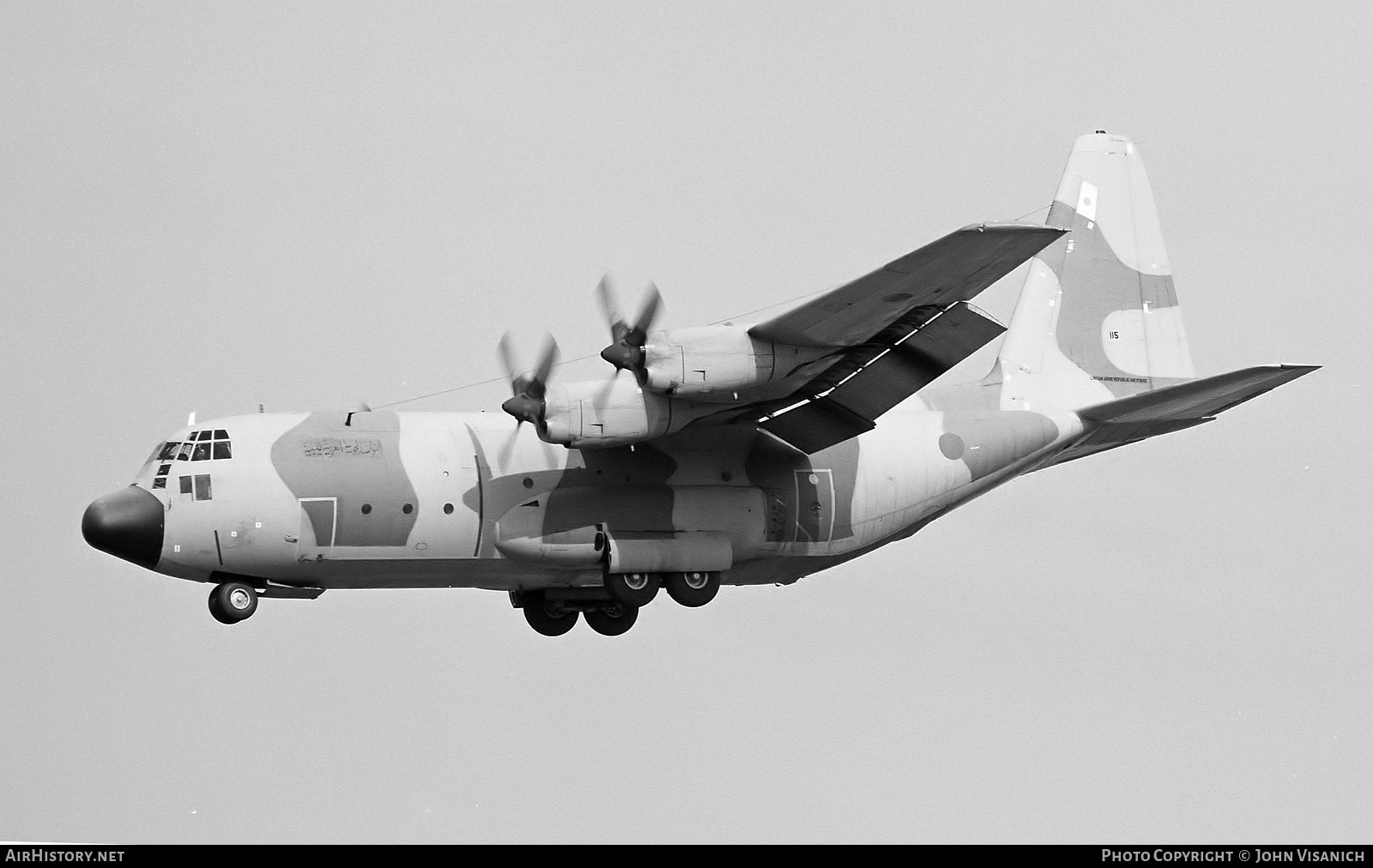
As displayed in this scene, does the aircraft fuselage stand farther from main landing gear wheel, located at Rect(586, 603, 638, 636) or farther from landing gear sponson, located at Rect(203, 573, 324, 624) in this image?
main landing gear wheel, located at Rect(586, 603, 638, 636)

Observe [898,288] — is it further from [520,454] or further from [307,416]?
[307,416]

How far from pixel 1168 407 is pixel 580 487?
717 centimetres

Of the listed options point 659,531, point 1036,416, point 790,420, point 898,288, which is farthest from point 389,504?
point 1036,416

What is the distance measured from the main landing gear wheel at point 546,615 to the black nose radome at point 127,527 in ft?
15.8

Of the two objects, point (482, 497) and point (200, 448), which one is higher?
point (200, 448)

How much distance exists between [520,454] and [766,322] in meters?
3.80

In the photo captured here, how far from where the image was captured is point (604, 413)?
22.3 meters

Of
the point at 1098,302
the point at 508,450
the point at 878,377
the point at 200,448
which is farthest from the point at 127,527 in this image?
the point at 1098,302

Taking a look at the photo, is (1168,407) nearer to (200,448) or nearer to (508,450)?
(508,450)

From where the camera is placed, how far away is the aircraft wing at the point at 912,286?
20094 millimetres

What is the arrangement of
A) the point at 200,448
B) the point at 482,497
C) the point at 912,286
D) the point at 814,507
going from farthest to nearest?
1. the point at 814,507
2. the point at 482,497
3. the point at 200,448
4. the point at 912,286

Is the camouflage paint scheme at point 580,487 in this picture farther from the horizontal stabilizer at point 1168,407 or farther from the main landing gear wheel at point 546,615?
the main landing gear wheel at point 546,615

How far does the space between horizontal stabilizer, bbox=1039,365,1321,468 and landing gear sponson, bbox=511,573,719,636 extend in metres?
5.30

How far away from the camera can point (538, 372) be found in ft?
75.4
